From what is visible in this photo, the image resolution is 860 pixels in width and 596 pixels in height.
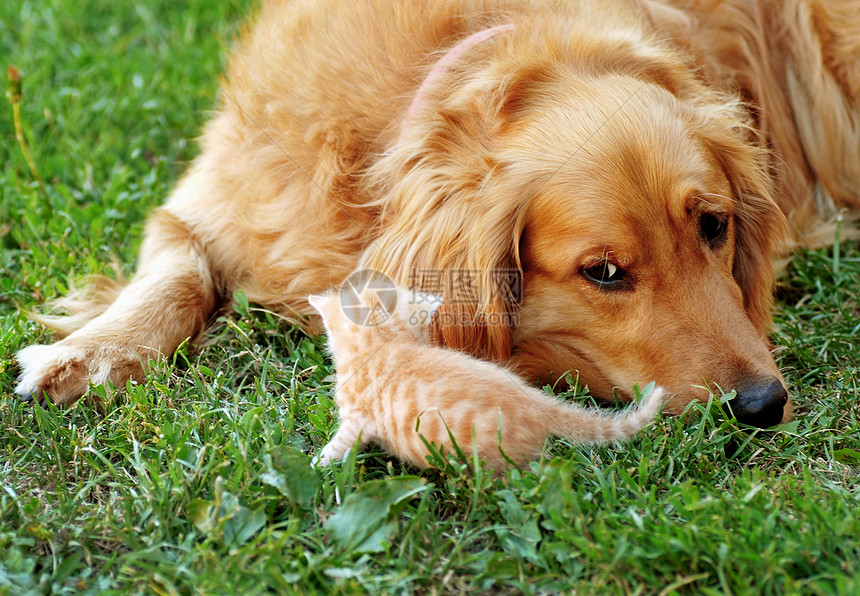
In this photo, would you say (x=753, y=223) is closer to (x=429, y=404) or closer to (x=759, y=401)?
(x=759, y=401)

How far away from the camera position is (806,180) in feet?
13.7

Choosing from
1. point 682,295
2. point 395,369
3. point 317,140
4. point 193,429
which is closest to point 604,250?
point 682,295

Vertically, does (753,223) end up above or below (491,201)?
below

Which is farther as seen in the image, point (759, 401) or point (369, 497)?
point (759, 401)

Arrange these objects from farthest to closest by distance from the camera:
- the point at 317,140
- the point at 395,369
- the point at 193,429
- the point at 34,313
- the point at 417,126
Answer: the point at 34,313 → the point at 317,140 → the point at 417,126 → the point at 193,429 → the point at 395,369

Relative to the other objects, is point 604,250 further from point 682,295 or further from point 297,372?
point 297,372

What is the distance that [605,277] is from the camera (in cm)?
251

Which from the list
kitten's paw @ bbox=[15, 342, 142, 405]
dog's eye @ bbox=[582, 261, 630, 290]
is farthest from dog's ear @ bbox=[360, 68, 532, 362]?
kitten's paw @ bbox=[15, 342, 142, 405]

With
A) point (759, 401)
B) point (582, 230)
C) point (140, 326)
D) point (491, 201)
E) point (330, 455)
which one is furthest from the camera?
point (140, 326)

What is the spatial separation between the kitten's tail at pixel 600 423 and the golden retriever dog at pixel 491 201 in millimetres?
153

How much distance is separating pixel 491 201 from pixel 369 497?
3.23 ft

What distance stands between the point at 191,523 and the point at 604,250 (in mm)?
1345

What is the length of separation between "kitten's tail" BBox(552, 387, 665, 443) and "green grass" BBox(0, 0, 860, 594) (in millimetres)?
42
